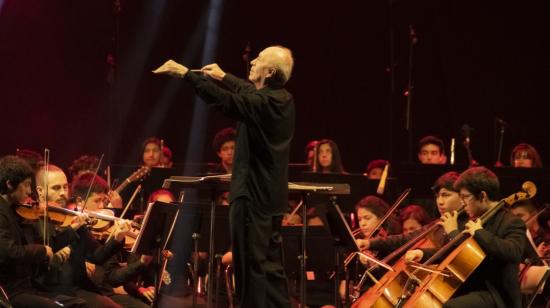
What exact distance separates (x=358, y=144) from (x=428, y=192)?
255 centimetres

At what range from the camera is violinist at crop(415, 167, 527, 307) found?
452cm

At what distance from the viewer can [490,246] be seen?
14.7 feet

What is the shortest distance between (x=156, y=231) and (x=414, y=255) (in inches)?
61.3

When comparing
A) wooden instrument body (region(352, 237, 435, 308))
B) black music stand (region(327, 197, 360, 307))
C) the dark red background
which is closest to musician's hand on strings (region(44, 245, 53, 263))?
black music stand (region(327, 197, 360, 307))

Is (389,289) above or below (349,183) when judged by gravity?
below

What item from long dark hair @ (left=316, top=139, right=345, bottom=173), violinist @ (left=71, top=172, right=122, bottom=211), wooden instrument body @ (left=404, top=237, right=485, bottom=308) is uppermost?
long dark hair @ (left=316, top=139, right=345, bottom=173)

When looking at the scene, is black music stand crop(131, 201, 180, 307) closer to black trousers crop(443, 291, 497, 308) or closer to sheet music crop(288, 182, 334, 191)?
sheet music crop(288, 182, 334, 191)

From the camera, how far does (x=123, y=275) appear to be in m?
5.34

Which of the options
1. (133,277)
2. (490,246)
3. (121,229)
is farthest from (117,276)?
(490,246)

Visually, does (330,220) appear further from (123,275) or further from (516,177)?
(516,177)

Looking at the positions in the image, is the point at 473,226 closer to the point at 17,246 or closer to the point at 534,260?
the point at 534,260

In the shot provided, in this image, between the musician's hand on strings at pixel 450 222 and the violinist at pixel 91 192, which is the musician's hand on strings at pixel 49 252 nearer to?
the violinist at pixel 91 192

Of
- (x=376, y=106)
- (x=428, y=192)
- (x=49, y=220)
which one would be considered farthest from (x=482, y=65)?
(x=49, y=220)

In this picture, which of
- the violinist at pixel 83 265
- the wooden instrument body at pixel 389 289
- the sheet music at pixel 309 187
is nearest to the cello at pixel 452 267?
the wooden instrument body at pixel 389 289
